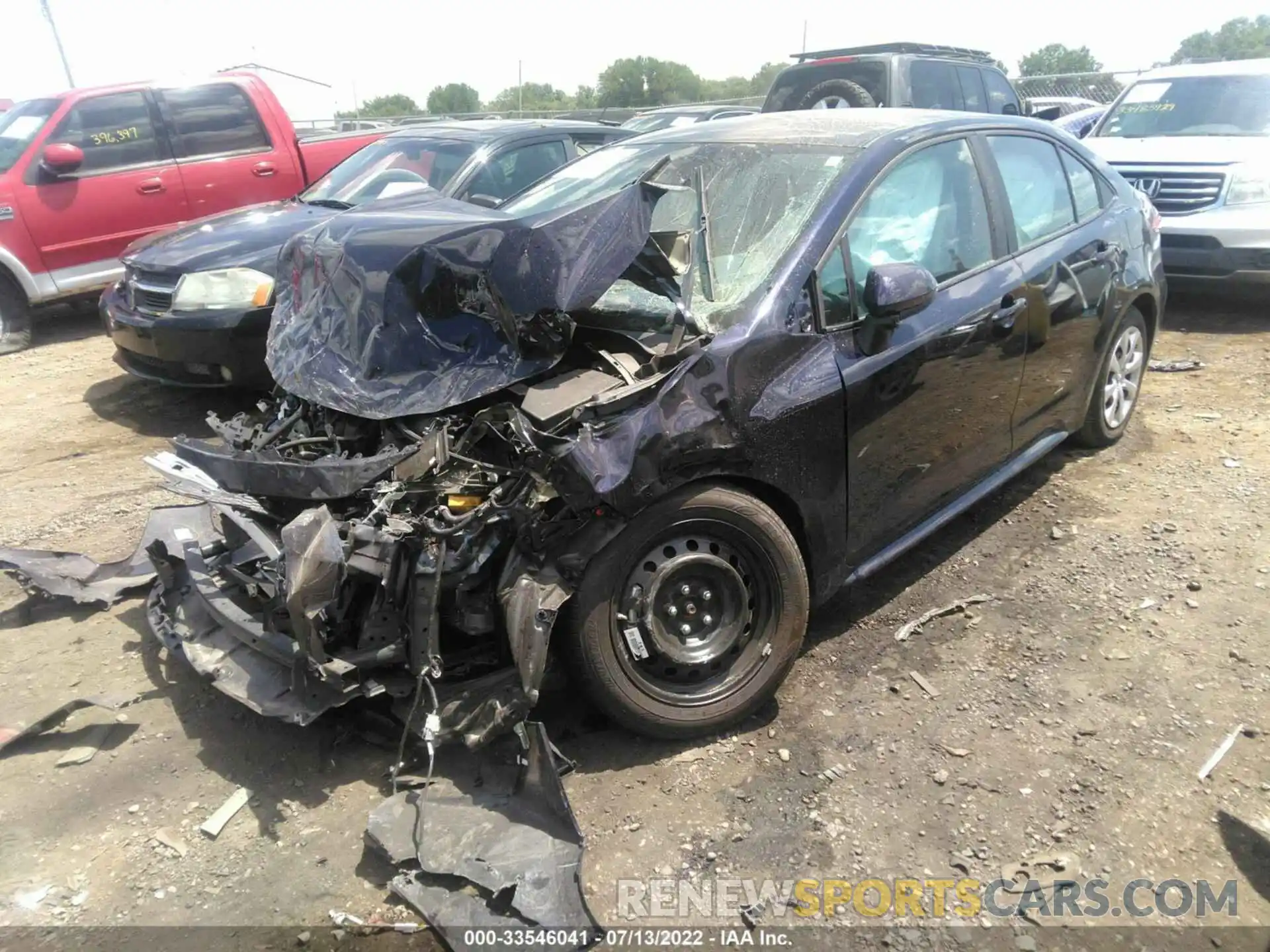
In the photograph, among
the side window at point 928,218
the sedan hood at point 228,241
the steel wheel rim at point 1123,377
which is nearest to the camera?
the side window at point 928,218

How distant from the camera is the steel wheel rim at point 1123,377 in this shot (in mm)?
4789

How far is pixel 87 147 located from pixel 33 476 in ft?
13.5

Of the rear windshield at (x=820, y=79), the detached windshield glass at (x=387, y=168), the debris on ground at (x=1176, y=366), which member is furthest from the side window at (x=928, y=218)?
the rear windshield at (x=820, y=79)

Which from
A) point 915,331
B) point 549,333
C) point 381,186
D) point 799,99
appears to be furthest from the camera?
point 799,99

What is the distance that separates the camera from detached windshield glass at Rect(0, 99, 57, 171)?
24.9ft

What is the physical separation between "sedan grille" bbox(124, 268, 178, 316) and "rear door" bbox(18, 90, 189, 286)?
2.47m

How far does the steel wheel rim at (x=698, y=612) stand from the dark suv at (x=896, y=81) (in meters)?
7.38

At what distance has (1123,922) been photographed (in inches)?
91.9

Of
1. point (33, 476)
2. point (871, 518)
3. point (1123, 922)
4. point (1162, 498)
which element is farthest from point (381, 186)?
point (1123, 922)

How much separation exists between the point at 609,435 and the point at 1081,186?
3241 millimetres

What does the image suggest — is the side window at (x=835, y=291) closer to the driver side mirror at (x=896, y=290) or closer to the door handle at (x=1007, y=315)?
the driver side mirror at (x=896, y=290)

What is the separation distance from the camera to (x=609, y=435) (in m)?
2.61

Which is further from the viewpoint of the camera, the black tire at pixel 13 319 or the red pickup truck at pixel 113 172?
the black tire at pixel 13 319

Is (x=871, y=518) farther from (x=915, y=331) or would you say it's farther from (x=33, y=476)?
(x=33, y=476)
